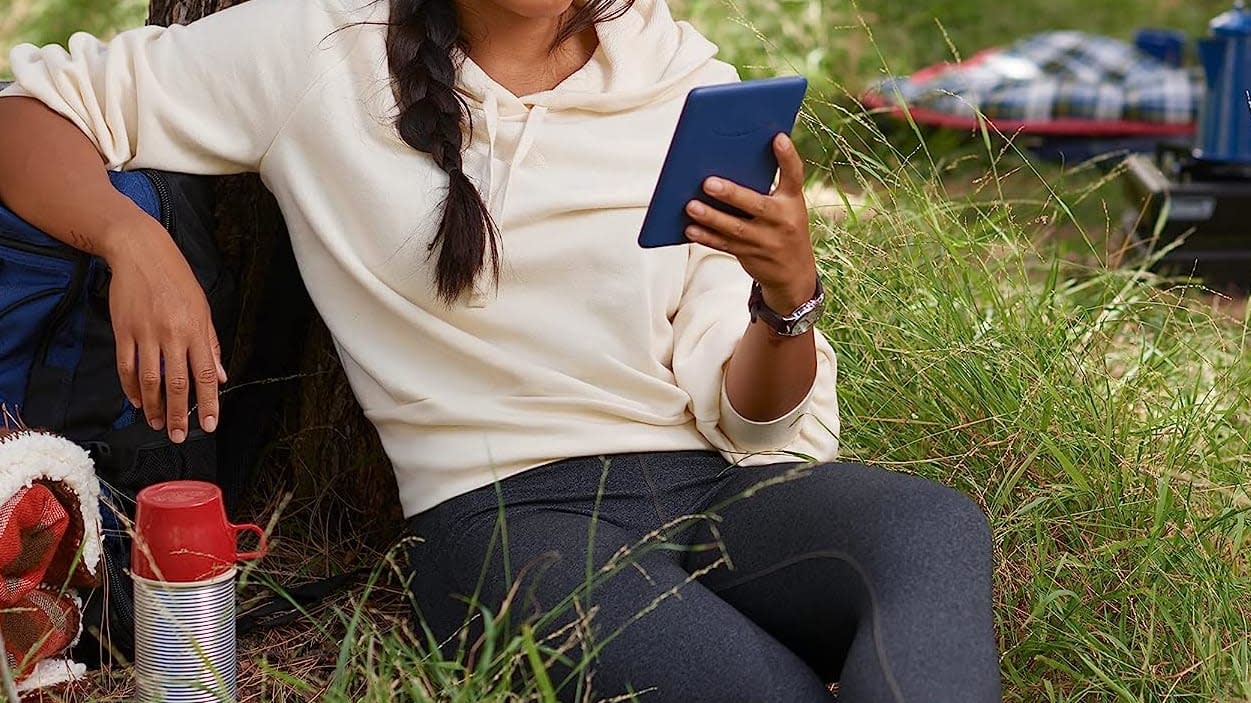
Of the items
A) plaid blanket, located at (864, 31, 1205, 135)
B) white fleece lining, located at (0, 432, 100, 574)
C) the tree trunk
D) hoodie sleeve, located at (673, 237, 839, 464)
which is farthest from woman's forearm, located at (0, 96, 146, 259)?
plaid blanket, located at (864, 31, 1205, 135)

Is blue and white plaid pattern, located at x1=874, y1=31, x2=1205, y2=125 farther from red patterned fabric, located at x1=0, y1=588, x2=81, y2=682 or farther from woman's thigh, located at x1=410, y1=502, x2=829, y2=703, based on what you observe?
red patterned fabric, located at x1=0, y1=588, x2=81, y2=682

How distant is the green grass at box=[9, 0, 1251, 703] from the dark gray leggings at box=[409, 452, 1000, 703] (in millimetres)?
98

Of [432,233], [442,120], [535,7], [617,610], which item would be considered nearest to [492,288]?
[432,233]

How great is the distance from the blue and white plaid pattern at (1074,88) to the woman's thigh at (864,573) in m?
3.41

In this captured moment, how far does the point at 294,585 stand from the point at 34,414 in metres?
0.56

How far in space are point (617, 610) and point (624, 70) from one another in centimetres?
76

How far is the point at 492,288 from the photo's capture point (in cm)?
190

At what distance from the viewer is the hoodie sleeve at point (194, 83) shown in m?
1.92

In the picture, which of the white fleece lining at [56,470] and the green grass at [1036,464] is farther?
the green grass at [1036,464]

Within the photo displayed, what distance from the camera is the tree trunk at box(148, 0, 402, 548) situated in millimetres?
2355

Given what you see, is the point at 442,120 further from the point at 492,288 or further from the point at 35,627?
the point at 35,627

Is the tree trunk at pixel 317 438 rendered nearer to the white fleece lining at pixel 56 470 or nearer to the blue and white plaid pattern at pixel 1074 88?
the white fleece lining at pixel 56 470

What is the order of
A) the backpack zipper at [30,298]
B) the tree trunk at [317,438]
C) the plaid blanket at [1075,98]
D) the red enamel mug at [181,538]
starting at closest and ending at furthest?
the red enamel mug at [181,538] → the backpack zipper at [30,298] → the tree trunk at [317,438] → the plaid blanket at [1075,98]

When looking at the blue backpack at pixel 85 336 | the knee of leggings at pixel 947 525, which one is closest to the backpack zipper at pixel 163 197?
the blue backpack at pixel 85 336
